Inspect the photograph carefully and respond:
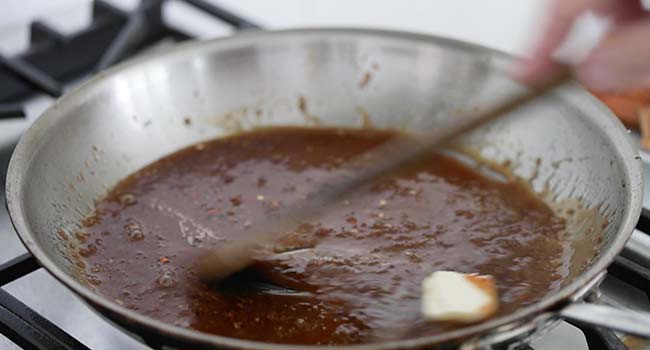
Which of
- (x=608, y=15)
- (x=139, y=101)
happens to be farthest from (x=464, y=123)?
(x=139, y=101)

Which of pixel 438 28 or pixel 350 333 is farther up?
pixel 438 28

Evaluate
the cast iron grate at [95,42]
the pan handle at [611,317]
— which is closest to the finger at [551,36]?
the pan handle at [611,317]

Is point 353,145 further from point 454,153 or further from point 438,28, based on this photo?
point 438,28

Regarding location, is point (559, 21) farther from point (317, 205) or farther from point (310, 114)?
point (310, 114)

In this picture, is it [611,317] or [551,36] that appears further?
[551,36]

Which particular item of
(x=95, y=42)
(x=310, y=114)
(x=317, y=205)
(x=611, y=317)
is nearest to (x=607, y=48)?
(x=611, y=317)
